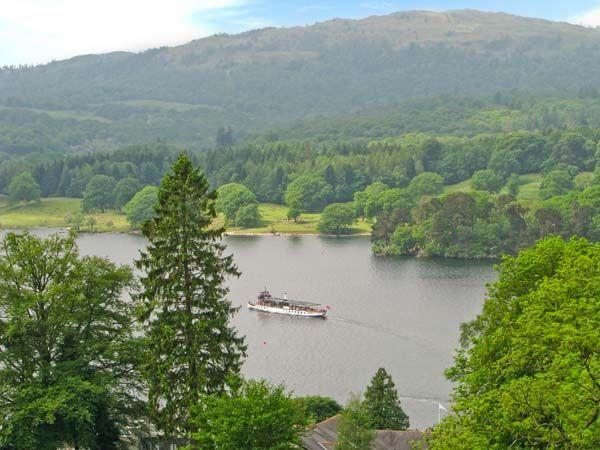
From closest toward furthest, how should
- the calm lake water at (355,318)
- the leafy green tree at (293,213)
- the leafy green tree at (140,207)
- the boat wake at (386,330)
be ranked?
the calm lake water at (355,318) → the boat wake at (386,330) → the leafy green tree at (140,207) → the leafy green tree at (293,213)

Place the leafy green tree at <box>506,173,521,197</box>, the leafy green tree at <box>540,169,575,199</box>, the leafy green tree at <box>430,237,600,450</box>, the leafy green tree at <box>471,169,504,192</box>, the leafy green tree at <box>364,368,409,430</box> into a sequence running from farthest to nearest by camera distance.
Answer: the leafy green tree at <box>471,169,504,192</box>
the leafy green tree at <box>506,173,521,197</box>
the leafy green tree at <box>540,169,575,199</box>
the leafy green tree at <box>364,368,409,430</box>
the leafy green tree at <box>430,237,600,450</box>

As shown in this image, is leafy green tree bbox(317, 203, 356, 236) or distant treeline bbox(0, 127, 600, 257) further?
leafy green tree bbox(317, 203, 356, 236)

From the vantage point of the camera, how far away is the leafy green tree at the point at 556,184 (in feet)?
529

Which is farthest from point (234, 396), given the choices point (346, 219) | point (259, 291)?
point (346, 219)

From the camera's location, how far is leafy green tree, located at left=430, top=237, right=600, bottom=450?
24.5m

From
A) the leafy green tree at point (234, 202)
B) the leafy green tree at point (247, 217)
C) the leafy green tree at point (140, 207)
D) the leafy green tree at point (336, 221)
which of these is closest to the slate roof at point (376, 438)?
the leafy green tree at point (336, 221)

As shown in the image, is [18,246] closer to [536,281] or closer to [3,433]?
[3,433]

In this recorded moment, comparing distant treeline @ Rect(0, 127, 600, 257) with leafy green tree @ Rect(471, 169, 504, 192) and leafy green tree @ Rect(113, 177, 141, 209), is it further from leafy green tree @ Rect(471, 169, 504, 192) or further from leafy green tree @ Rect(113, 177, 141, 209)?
leafy green tree @ Rect(113, 177, 141, 209)

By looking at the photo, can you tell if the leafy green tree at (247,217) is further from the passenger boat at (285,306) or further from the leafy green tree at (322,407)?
the leafy green tree at (322,407)

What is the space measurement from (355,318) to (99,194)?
10198 centimetres

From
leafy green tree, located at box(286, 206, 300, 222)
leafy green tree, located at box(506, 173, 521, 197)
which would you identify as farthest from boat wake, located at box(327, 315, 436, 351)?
leafy green tree, located at box(506, 173, 521, 197)

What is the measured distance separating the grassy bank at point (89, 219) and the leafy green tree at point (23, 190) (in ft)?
4.90

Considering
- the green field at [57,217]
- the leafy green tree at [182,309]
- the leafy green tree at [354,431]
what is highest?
the leafy green tree at [182,309]

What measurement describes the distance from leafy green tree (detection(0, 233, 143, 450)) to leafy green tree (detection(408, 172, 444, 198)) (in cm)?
12987
